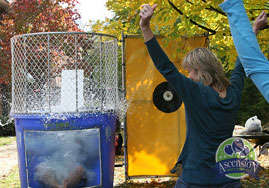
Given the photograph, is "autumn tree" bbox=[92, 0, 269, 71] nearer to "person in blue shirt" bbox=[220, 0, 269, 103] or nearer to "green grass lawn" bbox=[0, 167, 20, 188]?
"person in blue shirt" bbox=[220, 0, 269, 103]

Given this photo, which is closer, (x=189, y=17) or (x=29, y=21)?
(x=189, y=17)

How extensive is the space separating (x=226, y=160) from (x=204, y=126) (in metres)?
0.22

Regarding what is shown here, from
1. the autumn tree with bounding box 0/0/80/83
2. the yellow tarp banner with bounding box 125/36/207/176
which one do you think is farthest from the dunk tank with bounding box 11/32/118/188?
the autumn tree with bounding box 0/0/80/83

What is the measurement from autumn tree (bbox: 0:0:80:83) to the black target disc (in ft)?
19.9

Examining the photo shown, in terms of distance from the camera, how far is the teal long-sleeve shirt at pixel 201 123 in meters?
1.58

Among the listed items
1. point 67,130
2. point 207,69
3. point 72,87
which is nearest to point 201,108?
point 207,69

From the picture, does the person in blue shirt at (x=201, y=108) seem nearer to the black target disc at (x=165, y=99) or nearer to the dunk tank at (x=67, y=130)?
the dunk tank at (x=67, y=130)

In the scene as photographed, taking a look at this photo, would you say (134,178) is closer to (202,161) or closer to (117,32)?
(117,32)

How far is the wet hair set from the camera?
1.72 metres

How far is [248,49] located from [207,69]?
593 mm

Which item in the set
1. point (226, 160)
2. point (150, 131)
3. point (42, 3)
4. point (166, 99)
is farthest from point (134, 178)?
point (42, 3)

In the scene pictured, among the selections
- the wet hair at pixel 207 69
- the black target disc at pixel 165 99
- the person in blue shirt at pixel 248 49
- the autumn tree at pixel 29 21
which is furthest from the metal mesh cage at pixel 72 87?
the autumn tree at pixel 29 21

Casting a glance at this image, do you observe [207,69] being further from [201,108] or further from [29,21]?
[29,21]

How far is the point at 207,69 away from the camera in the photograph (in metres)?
1.73
